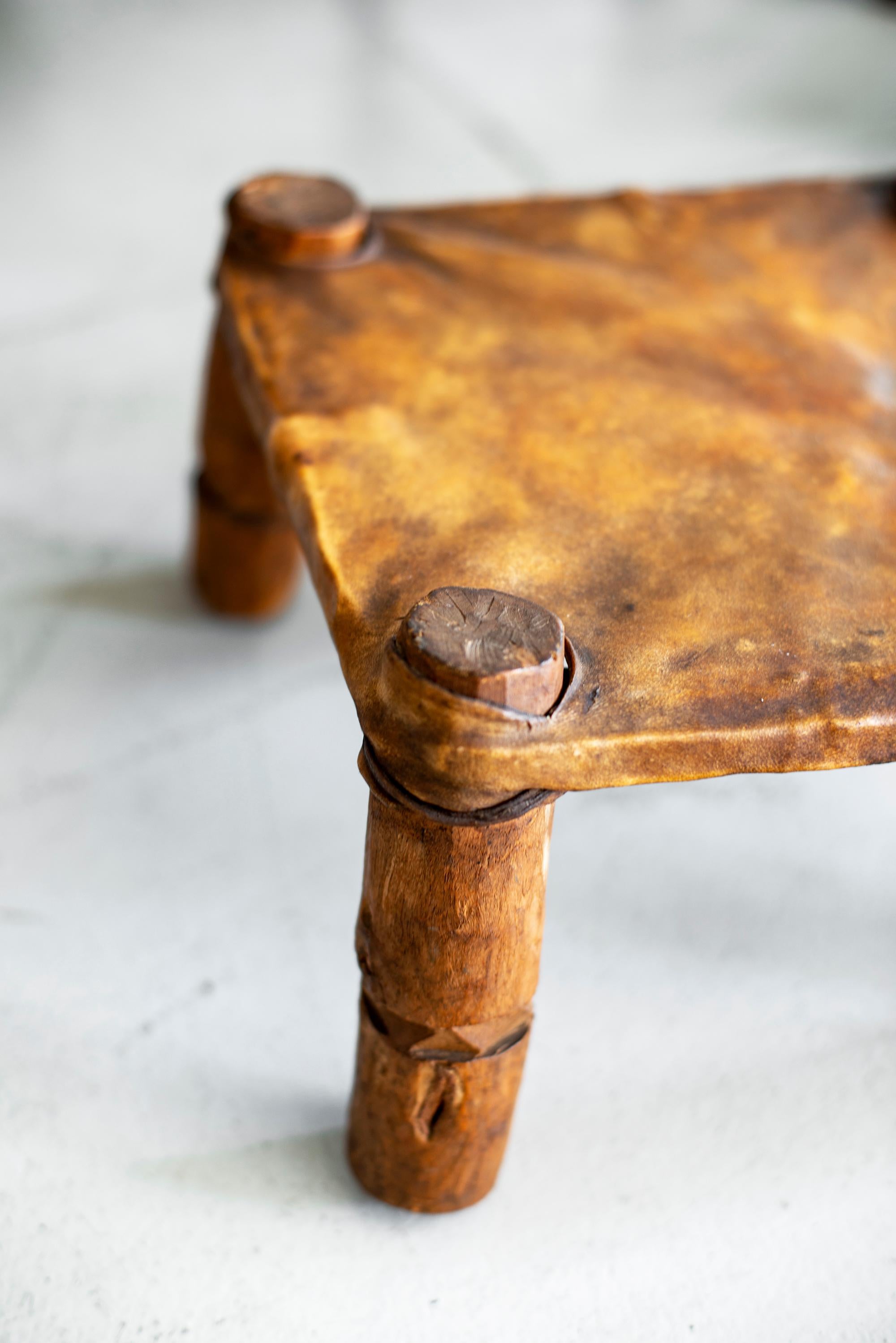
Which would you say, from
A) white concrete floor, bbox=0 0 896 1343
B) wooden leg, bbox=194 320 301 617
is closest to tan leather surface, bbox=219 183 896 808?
wooden leg, bbox=194 320 301 617

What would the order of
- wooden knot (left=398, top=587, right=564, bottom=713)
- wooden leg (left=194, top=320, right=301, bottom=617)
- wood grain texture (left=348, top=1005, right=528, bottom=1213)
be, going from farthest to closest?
1. wooden leg (left=194, top=320, right=301, bottom=617)
2. wood grain texture (left=348, top=1005, right=528, bottom=1213)
3. wooden knot (left=398, top=587, right=564, bottom=713)

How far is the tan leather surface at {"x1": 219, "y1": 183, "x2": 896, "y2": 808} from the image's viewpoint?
2.42ft

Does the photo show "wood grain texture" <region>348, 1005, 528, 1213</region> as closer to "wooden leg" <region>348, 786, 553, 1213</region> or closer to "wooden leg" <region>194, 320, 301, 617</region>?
"wooden leg" <region>348, 786, 553, 1213</region>

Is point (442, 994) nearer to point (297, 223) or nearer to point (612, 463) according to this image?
point (612, 463)

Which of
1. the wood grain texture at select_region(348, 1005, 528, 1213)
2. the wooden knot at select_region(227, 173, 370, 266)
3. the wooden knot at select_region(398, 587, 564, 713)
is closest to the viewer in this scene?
the wooden knot at select_region(398, 587, 564, 713)

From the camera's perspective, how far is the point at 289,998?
1024mm

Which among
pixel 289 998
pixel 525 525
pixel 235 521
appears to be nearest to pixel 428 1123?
pixel 289 998

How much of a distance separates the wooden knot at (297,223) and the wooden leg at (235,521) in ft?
0.30

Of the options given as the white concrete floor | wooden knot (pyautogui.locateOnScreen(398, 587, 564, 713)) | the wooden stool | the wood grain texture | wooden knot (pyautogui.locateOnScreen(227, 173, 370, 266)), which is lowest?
the white concrete floor

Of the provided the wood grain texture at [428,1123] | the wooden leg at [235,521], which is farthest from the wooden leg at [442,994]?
the wooden leg at [235,521]

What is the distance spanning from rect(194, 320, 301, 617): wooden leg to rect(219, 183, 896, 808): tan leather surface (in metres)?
0.13

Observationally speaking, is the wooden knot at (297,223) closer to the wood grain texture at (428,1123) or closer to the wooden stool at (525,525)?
the wooden stool at (525,525)

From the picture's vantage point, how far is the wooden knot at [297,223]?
1081 mm

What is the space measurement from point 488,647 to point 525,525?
175mm
